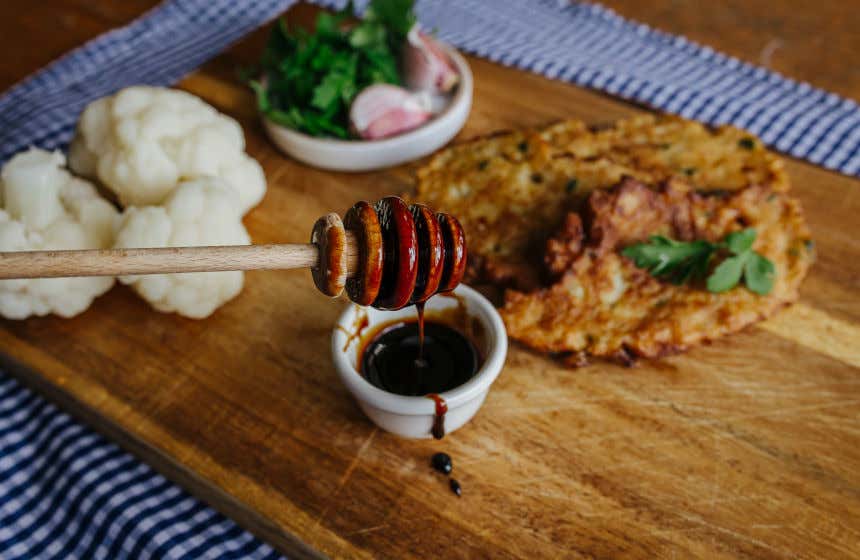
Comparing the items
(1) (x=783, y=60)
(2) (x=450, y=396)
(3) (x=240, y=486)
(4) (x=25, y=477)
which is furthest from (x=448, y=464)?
(1) (x=783, y=60)

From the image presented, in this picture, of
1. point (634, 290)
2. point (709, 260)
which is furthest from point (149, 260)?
point (709, 260)

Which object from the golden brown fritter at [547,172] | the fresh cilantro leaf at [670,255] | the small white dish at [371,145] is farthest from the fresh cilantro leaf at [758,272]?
the small white dish at [371,145]

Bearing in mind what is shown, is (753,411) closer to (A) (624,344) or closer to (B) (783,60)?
(A) (624,344)

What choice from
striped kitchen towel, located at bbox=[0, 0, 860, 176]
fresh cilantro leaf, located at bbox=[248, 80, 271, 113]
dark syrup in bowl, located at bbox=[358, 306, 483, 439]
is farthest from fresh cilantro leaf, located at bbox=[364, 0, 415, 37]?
dark syrup in bowl, located at bbox=[358, 306, 483, 439]

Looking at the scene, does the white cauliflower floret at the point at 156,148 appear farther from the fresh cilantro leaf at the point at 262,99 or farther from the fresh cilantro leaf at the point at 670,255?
the fresh cilantro leaf at the point at 670,255

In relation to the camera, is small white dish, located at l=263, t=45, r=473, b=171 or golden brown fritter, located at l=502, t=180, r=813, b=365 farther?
small white dish, located at l=263, t=45, r=473, b=171

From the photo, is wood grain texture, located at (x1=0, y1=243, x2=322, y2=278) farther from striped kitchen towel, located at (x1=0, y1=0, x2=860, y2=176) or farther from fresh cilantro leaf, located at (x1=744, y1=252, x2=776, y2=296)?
striped kitchen towel, located at (x1=0, y1=0, x2=860, y2=176)

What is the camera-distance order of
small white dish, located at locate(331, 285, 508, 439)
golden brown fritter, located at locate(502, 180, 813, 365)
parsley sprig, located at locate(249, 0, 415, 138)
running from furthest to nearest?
parsley sprig, located at locate(249, 0, 415, 138), golden brown fritter, located at locate(502, 180, 813, 365), small white dish, located at locate(331, 285, 508, 439)
